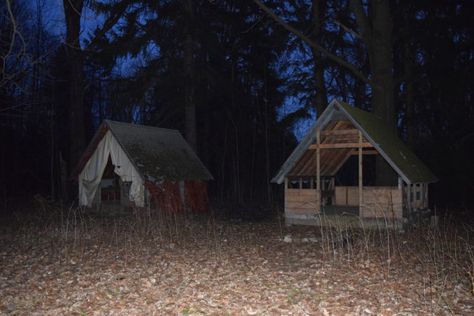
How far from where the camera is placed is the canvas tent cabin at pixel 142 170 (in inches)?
632

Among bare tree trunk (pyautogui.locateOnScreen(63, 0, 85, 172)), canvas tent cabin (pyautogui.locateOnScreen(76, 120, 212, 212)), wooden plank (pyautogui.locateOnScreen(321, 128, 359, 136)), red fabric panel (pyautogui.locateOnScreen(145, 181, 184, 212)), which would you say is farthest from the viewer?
bare tree trunk (pyautogui.locateOnScreen(63, 0, 85, 172))

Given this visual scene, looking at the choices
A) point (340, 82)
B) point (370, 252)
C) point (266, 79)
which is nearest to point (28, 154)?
point (266, 79)

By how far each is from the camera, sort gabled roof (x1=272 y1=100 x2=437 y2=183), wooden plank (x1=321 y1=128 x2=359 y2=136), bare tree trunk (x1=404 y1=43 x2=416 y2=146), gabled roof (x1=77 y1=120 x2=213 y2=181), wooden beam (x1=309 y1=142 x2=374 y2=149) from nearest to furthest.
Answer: gabled roof (x1=272 y1=100 x2=437 y2=183) → wooden beam (x1=309 y1=142 x2=374 y2=149) → wooden plank (x1=321 y1=128 x2=359 y2=136) → gabled roof (x1=77 y1=120 x2=213 y2=181) → bare tree trunk (x1=404 y1=43 x2=416 y2=146)

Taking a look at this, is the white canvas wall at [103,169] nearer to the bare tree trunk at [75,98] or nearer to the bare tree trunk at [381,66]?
the bare tree trunk at [75,98]

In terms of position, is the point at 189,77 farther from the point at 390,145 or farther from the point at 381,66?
the point at 390,145

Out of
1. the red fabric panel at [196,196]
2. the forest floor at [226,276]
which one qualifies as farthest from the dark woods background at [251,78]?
the forest floor at [226,276]

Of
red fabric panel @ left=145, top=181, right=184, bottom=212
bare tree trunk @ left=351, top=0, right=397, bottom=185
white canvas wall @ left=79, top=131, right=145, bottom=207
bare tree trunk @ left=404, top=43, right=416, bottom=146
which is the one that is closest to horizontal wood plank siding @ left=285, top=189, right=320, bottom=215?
bare tree trunk @ left=351, top=0, right=397, bottom=185

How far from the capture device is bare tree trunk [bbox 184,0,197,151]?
1997 cm

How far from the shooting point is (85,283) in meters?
7.21

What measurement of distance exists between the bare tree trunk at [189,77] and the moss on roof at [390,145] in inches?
379

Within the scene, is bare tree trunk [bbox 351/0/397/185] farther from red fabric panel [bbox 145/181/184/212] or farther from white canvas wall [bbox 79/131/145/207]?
white canvas wall [bbox 79/131/145/207]

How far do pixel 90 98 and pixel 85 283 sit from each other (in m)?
28.7

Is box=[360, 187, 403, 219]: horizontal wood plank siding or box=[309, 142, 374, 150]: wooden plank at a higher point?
box=[309, 142, 374, 150]: wooden plank

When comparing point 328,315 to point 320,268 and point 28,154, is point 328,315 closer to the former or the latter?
point 320,268
